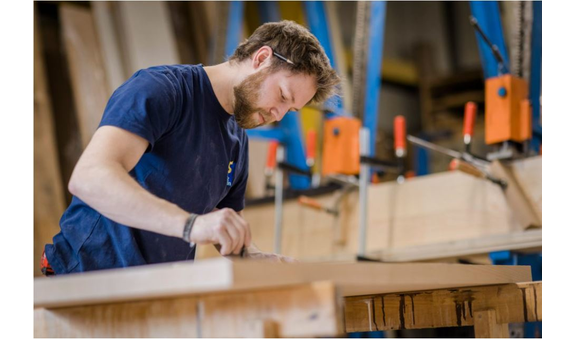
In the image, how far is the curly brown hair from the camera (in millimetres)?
1810

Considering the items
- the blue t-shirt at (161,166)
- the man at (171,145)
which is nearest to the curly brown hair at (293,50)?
the man at (171,145)

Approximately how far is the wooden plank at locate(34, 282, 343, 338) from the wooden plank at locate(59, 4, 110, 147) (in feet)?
12.5

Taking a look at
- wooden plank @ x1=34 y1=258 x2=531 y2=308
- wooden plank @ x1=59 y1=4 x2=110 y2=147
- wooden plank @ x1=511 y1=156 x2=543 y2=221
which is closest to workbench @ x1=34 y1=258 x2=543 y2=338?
wooden plank @ x1=34 y1=258 x2=531 y2=308

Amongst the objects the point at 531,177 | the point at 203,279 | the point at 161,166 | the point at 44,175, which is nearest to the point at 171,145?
the point at 161,166

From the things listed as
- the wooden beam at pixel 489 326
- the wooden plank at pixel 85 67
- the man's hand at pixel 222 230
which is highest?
the wooden plank at pixel 85 67

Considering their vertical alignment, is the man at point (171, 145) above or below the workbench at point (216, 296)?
above

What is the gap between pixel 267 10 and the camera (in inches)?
214

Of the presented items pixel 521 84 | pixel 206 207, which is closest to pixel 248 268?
pixel 206 207

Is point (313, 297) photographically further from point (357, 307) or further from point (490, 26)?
point (490, 26)

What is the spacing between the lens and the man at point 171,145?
1.42m

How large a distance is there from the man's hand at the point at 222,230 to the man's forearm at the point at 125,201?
0.04 meters

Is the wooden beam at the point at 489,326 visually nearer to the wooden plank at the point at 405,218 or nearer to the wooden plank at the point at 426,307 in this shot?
the wooden plank at the point at 426,307
